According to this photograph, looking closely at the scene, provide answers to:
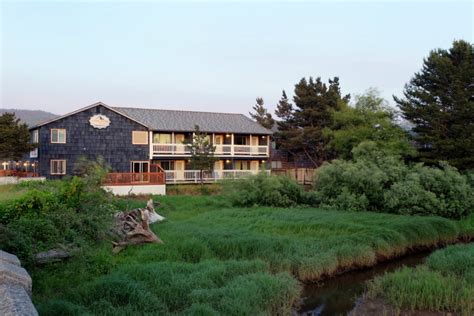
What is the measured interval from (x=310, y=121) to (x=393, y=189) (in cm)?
2226

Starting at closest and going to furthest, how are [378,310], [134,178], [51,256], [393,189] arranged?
[378,310] < [51,256] < [393,189] < [134,178]

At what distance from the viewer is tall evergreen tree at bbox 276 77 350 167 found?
40.6 metres

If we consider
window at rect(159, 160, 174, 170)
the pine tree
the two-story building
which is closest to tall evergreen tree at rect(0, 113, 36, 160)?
the two-story building

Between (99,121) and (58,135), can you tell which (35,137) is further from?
(99,121)

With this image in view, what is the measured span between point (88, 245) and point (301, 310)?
6.18 m

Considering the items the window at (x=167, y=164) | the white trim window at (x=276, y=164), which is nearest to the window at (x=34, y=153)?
the window at (x=167, y=164)

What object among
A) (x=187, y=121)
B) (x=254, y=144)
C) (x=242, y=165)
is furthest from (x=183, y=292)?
(x=254, y=144)

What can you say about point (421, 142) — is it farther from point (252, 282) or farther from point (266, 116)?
point (266, 116)

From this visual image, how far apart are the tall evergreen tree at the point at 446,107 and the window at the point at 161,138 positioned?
1887 cm

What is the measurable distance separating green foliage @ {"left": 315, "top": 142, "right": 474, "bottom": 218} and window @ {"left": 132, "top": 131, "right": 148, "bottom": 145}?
51.4 feet

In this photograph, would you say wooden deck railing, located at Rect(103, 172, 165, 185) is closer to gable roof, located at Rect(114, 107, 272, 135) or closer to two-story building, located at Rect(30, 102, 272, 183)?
two-story building, located at Rect(30, 102, 272, 183)

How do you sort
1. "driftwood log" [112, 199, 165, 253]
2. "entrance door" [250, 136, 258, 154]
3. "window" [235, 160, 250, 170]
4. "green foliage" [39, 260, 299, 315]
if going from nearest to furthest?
"green foliage" [39, 260, 299, 315]
"driftwood log" [112, 199, 165, 253]
"entrance door" [250, 136, 258, 154]
"window" [235, 160, 250, 170]

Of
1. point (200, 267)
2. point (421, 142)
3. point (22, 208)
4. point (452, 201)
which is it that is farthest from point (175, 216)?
point (421, 142)

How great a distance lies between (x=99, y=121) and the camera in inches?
1216
